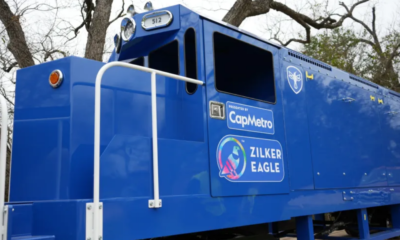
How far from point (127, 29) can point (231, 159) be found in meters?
1.75

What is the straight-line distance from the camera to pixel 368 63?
19.7m

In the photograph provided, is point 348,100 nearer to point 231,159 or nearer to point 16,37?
point 231,159

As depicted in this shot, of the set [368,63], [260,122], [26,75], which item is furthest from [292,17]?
[26,75]

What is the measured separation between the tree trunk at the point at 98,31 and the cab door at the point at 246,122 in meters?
6.56

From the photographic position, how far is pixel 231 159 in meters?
3.58

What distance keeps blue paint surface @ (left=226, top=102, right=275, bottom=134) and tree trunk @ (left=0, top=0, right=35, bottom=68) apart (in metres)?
8.02

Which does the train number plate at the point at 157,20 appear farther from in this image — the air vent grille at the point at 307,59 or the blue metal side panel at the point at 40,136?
the air vent grille at the point at 307,59

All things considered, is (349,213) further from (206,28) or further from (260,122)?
(206,28)

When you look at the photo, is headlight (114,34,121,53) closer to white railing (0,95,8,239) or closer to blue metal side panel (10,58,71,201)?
blue metal side panel (10,58,71,201)

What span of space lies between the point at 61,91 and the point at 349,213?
5.66 m

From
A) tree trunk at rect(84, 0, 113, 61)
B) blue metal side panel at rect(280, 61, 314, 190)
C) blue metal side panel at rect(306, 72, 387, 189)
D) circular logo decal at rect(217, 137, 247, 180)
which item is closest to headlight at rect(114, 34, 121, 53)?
circular logo decal at rect(217, 137, 247, 180)

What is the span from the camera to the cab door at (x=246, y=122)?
3.53m

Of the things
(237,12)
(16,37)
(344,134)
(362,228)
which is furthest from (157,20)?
(237,12)

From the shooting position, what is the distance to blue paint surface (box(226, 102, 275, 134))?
3721 mm
